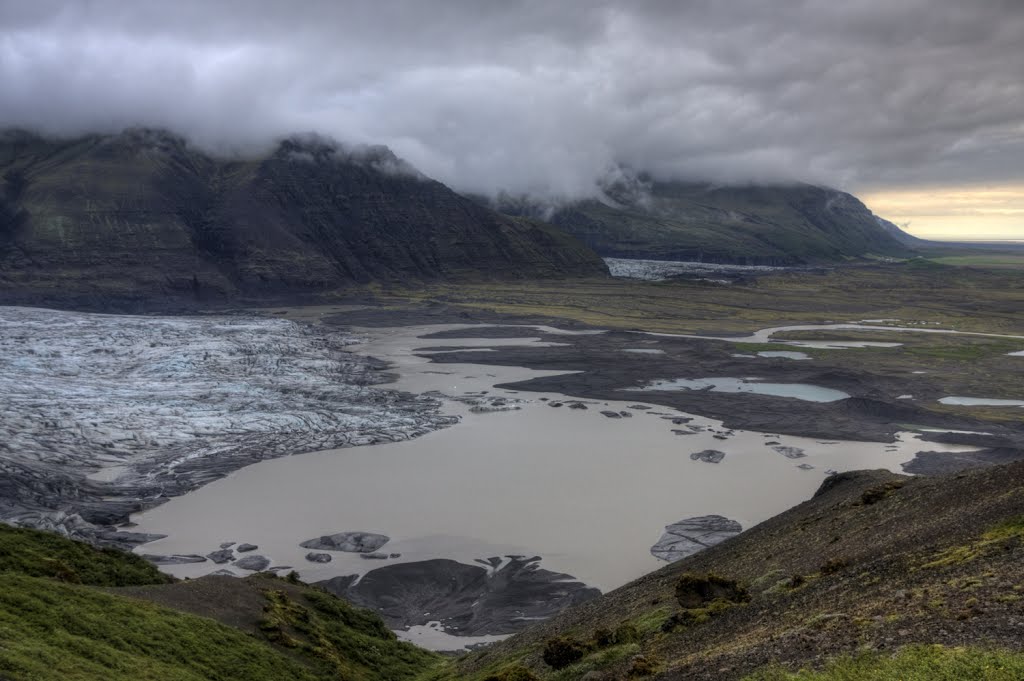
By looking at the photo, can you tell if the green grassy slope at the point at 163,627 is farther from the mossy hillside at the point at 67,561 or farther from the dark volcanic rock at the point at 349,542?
the dark volcanic rock at the point at 349,542

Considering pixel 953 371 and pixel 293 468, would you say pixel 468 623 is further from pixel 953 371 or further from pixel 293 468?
pixel 953 371

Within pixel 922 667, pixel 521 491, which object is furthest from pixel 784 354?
pixel 922 667

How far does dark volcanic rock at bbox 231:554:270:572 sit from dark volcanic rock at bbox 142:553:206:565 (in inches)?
74.4

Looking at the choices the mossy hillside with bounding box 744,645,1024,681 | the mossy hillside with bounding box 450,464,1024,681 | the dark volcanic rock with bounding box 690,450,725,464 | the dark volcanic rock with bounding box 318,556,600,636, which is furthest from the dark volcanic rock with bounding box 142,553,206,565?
the dark volcanic rock with bounding box 690,450,725,464

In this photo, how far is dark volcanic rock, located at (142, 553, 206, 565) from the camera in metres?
Result: 38.2

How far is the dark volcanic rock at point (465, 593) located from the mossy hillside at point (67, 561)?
380 inches

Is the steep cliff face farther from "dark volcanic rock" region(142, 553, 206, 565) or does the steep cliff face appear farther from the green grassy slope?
the green grassy slope

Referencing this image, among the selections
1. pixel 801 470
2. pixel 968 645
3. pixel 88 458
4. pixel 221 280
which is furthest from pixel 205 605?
pixel 221 280

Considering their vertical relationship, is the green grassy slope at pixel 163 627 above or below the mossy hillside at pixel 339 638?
above

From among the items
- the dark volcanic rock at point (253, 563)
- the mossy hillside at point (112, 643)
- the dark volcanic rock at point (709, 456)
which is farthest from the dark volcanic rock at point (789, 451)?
the mossy hillside at point (112, 643)

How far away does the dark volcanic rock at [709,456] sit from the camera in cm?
5656

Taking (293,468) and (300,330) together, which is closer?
(293,468)

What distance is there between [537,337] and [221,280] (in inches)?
3423

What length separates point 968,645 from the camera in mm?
14352
